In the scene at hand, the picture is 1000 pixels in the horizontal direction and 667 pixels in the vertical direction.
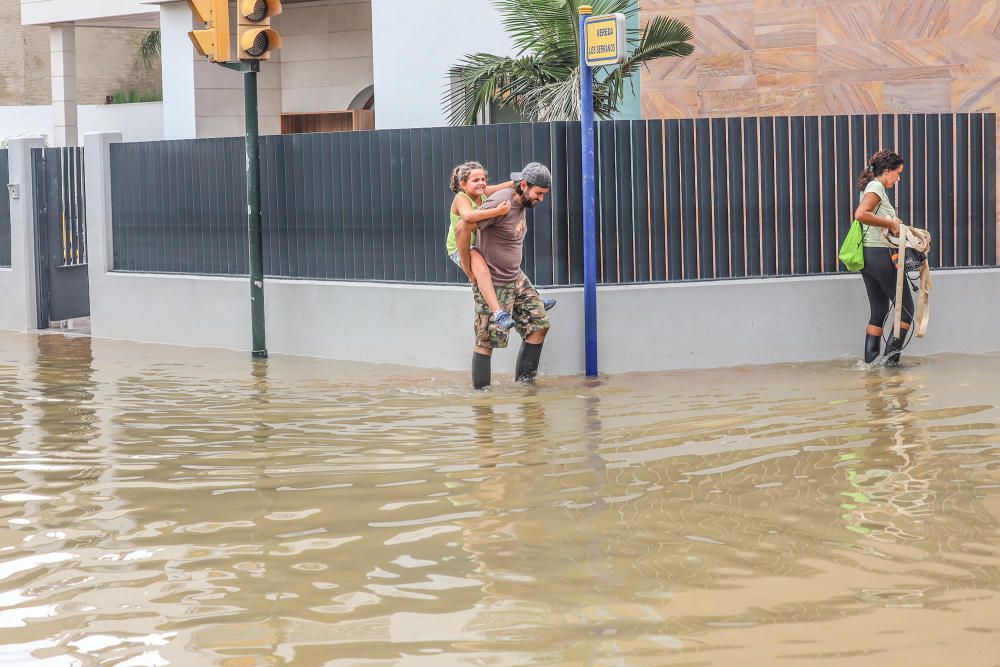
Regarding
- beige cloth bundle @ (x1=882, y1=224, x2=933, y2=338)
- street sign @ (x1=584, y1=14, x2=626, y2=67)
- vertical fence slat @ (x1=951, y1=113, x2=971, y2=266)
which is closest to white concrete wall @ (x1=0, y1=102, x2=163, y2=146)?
street sign @ (x1=584, y1=14, x2=626, y2=67)

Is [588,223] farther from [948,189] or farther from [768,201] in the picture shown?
[948,189]

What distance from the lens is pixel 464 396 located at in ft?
34.4

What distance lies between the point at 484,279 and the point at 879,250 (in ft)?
11.1

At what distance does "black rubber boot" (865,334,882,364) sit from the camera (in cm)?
1177

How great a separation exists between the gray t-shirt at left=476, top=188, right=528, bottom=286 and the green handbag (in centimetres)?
286

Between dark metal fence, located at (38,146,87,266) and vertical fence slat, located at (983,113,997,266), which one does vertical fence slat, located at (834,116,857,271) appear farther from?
dark metal fence, located at (38,146,87,266)

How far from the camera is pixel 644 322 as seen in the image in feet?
38.8

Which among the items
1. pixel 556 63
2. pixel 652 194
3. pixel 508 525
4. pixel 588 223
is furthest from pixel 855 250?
pixel 508 525

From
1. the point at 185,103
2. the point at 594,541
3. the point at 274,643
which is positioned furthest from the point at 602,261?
the point at 185,103

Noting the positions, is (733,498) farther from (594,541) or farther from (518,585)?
(518,585)

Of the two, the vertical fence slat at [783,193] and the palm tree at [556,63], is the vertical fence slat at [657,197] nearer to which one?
the vertical fence slat at [783,193]

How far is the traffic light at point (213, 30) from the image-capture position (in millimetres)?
12422

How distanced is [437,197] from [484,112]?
369 centimetres

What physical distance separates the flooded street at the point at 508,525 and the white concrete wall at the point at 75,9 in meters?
16.5
